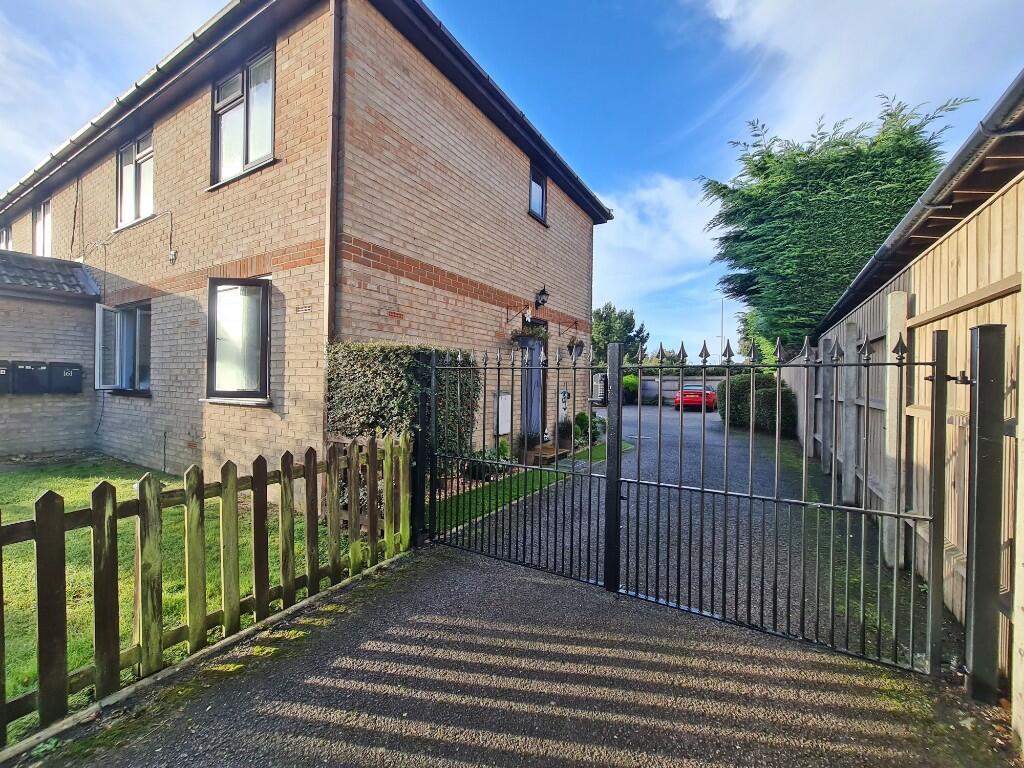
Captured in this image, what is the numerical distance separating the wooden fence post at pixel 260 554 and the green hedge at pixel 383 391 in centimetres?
170

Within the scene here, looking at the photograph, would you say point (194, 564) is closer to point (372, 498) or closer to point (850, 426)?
point (372, 498)

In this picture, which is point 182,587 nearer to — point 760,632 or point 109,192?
point 760,632

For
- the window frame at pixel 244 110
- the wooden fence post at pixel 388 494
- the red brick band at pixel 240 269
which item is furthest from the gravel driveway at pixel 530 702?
the window frame at pixel 244 110

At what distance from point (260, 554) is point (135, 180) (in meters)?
8.87

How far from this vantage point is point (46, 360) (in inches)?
340

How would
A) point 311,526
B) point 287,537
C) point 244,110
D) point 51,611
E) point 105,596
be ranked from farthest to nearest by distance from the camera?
point 244,110
point 311,526
point 287,537
point 105,596
point 51,611

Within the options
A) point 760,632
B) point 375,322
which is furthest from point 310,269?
point 760,632

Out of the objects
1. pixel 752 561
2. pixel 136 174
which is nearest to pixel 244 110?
pixel 136 174

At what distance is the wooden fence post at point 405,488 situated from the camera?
4.21 metres

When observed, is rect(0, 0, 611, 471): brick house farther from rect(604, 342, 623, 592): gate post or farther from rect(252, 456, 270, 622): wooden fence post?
rect(604, 342, 623, 592): gate post

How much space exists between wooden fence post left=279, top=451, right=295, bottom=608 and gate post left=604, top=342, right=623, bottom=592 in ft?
7.75

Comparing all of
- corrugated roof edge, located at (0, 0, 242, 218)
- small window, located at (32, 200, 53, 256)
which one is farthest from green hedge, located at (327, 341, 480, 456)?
small window, located at (32, 200, 53, 256)

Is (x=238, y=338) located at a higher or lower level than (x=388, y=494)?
higher

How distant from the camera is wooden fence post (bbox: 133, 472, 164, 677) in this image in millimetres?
2387
